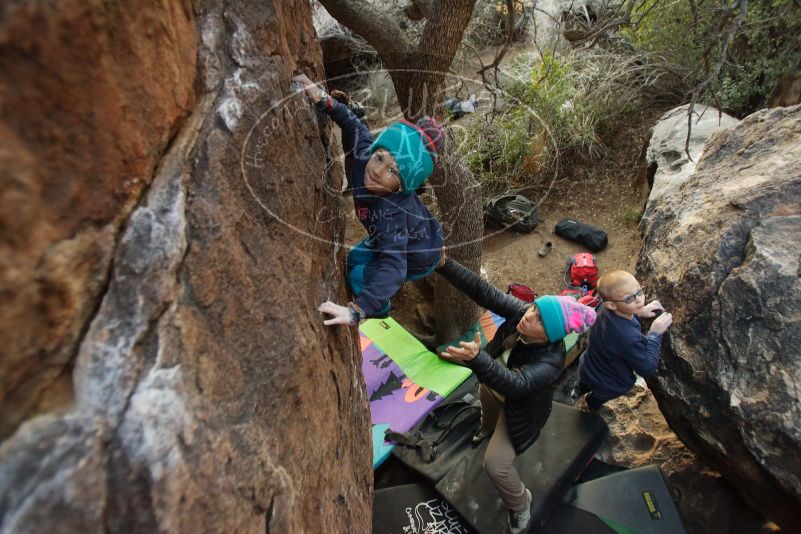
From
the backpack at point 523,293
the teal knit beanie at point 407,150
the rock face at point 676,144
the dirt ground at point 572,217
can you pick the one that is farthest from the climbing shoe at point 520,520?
the rock face at point 676,144

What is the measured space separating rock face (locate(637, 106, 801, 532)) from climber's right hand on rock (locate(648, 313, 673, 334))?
0.26 feet

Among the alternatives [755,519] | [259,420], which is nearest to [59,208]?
[259,420]

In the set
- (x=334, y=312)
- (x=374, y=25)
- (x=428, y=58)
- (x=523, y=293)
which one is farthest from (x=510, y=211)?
(x=334, y=312)

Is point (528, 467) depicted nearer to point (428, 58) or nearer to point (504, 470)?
point (504, 470)

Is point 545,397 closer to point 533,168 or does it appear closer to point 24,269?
point 24,269

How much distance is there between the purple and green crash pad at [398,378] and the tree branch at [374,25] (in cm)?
212

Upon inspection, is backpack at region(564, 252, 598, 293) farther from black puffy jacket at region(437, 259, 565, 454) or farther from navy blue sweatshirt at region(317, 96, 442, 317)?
navy blue sweatshirt at region(317, 96, 442, 317)

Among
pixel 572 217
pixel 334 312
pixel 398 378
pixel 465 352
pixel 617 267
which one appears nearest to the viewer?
pixel 334 312

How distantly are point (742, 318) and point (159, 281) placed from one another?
2.52 metres

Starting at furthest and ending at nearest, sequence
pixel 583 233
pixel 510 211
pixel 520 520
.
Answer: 1. pixel 510 211
2. pixel 583 233
3. pixel 520 520

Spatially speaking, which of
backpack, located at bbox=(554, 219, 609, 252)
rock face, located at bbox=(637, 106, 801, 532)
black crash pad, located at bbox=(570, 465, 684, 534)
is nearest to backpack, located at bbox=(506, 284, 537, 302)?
backpack, located at bbox=(554, 219, 609, 252)

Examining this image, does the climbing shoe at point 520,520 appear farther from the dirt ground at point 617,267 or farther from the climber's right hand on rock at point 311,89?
the climber's right hand on rock at point 311,89

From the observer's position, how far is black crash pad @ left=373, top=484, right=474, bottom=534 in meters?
2.54

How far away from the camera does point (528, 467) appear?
2.62m
